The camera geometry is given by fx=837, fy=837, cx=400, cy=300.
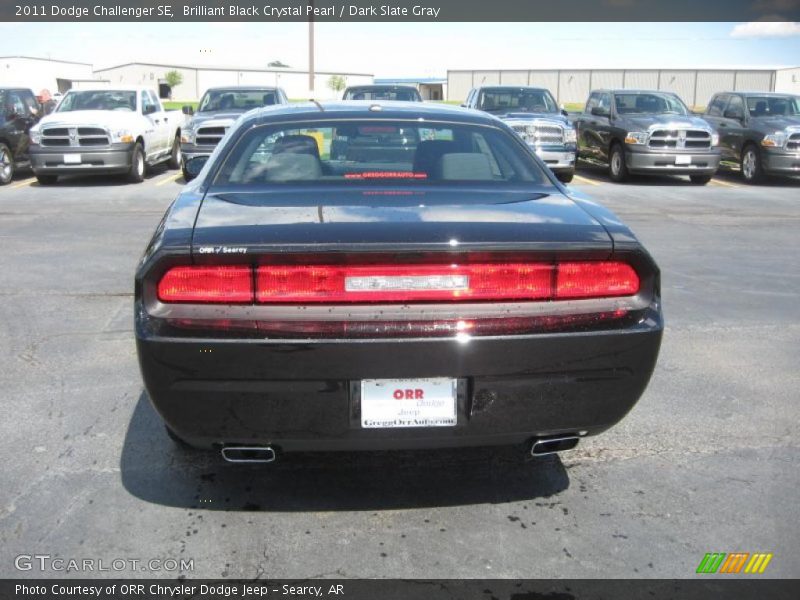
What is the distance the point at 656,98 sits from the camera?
652 inches

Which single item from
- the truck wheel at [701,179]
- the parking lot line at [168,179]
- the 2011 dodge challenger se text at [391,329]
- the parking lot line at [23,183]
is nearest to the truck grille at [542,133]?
the truck wheel at [701,179]

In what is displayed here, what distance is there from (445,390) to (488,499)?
0.74m

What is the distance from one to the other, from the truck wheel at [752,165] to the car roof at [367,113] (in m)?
13.0

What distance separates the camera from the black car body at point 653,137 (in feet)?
49.8

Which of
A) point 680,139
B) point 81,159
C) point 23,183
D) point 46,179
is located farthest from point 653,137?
point 23,183

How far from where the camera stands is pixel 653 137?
15164 mm

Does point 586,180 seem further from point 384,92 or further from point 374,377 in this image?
point 374,377

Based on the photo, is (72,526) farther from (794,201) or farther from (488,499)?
(794,201)

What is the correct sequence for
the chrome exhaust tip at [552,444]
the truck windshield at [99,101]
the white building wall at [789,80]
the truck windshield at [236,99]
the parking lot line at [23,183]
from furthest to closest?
the white building wall at [789,80], the truck windshield at [236,99], the truck windshield at [99,101], the parking lot line at [23,183], the chrome exhaust tip at [552,444]

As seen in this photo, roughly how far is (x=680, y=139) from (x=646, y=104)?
5.13 ft

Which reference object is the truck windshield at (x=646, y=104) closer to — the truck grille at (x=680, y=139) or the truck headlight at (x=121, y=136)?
the truck grille at (x=680, y=139)

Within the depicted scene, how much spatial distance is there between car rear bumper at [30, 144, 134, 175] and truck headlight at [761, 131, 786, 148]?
38.2 feet

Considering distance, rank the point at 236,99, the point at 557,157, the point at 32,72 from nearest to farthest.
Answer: the point at 557,157 → the point at 236,99 → the point at 32,72

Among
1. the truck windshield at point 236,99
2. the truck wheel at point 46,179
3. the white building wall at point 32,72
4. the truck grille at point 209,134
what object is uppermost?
the white building wall at point 32,72
